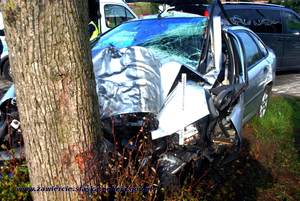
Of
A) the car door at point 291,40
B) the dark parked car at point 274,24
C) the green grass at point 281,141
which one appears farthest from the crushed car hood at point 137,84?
the car door at point 291,40

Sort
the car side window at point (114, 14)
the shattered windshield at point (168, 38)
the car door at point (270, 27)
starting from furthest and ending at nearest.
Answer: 1. the car side window at point (114, 14)
2. the car door at point (270, 27)
3. the shattered windshield at point (168, 38)

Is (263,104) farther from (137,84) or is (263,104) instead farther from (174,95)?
(137,84)

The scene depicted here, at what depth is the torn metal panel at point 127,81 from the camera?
2.15 meters

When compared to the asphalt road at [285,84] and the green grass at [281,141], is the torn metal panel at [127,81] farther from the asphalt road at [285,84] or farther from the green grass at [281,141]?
the asphalt road at [285,84]

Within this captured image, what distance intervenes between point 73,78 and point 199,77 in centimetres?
159

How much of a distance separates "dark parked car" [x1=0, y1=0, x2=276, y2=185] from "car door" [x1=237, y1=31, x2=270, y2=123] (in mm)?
132

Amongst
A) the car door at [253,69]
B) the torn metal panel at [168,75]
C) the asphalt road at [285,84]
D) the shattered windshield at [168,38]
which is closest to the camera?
the torn metal panel at [168,75]

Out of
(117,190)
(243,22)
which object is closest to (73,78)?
(117,190)

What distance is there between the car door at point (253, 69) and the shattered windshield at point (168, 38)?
73 centimetres

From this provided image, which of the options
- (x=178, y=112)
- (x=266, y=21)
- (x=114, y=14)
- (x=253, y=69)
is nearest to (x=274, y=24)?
(x=266, y=21)

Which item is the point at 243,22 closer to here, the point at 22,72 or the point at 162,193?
the point at 162,193

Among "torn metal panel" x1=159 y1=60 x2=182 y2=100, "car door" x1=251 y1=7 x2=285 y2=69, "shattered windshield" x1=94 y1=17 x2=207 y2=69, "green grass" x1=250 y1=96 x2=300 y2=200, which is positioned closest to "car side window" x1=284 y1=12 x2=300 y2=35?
"car door" x1=251 y1=7 x2=285 y2=69

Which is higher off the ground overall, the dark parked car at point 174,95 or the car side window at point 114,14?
the car side window at point 114,14

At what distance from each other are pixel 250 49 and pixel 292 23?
4.96 metres
